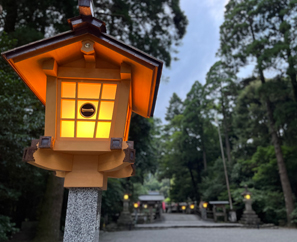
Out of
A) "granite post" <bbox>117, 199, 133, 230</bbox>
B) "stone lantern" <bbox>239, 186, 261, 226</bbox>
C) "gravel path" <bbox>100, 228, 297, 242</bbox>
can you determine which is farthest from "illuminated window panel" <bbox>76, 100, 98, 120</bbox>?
"stone lantern" <bbox>239, 186, 261, 226</bbox>

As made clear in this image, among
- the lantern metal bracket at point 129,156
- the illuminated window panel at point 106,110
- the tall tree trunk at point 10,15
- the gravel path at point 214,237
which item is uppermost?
the tall tree trunk at point 10,15

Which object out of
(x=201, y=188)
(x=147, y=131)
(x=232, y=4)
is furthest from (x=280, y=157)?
(x=232, y=4)

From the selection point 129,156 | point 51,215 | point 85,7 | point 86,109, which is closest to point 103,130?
point 86,109

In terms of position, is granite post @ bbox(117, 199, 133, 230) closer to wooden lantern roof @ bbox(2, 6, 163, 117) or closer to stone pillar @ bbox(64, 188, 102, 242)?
stone pillar @ bbox(64, 188, 102, 242)

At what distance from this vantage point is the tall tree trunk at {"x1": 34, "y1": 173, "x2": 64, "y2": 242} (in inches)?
294

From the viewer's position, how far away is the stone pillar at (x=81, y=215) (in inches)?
111

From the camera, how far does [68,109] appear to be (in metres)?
3.05

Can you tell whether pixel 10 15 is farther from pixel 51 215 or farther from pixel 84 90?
pixel 84 90

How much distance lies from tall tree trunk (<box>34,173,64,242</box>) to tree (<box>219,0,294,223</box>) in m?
14.0

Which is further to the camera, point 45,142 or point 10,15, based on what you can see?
point 10,15

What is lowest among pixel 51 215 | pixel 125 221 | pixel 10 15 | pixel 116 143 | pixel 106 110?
pixel 125 221

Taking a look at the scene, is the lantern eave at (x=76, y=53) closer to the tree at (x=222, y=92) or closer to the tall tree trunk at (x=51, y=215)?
the tall tree trunk at (x=51, y=215)

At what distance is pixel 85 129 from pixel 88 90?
0.54 metres

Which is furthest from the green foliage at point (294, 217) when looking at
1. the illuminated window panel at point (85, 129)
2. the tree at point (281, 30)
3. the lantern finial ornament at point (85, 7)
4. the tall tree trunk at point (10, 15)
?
the tall tree trunk at point (10, 15)
